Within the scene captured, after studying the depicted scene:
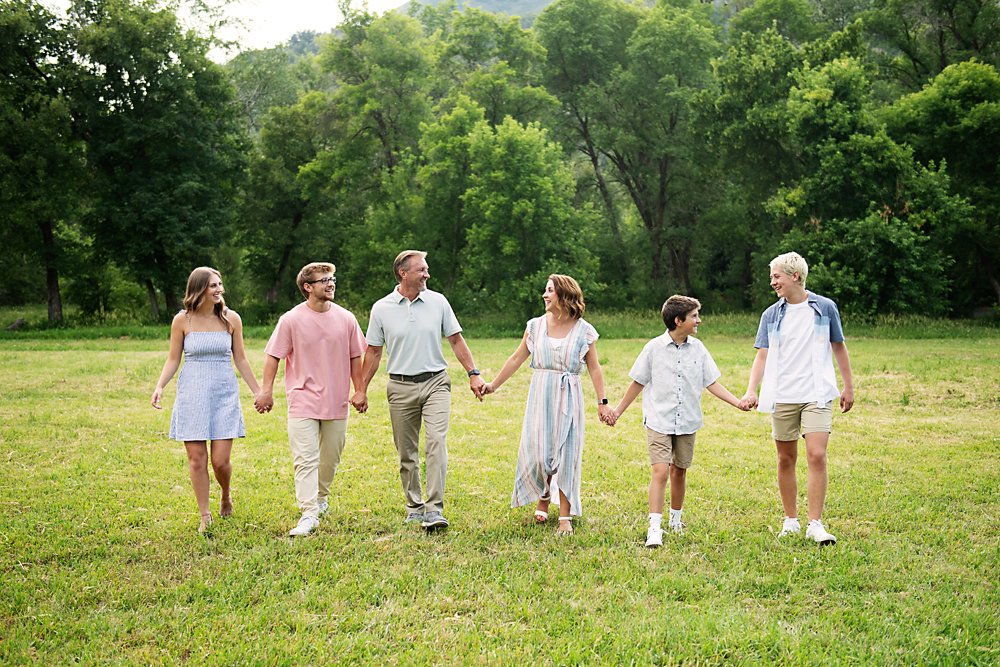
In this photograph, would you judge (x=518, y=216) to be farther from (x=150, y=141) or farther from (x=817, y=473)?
(x=817, y=473)

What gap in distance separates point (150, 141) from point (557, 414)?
37.0 meters

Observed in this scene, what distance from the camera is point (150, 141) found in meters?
38.5

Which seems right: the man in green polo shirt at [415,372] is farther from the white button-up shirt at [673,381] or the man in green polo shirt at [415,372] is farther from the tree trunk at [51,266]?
the tree trunk at [51,266]

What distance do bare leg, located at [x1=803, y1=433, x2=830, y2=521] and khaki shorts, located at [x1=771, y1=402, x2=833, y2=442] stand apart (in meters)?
0.07

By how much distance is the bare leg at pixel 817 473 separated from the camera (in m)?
6.57

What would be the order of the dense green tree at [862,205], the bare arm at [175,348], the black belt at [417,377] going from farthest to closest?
1. the dense green tree at [862,205]
2. the black belt at [417,377]
3. the bare arm at [175,348]

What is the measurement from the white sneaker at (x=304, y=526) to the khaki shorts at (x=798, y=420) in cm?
388

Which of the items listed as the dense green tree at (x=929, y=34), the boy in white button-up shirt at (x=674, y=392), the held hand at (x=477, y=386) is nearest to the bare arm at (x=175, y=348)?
the held hand at (x=477, y=386)

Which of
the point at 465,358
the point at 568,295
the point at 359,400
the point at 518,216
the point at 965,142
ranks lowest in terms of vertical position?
the point at 359,400

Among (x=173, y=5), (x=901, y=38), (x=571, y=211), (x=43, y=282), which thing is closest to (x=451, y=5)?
(x=173, y=5)

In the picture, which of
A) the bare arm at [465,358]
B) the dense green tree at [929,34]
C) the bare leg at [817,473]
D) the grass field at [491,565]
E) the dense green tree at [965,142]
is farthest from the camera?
the dense green tree at [929,34]

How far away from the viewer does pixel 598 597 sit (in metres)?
5.36

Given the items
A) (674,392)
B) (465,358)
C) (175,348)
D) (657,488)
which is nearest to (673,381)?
(674,392)

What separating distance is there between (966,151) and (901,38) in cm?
866
